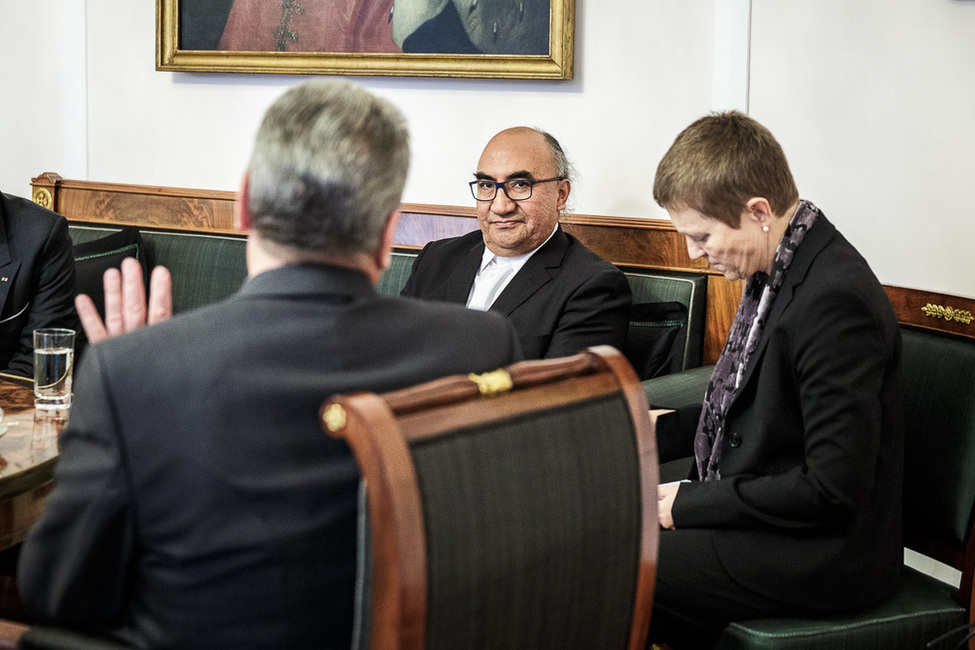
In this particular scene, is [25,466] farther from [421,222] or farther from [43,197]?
[43,197]

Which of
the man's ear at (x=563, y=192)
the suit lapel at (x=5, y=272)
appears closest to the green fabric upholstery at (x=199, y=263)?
the suit lapel at (x=5, y=272)

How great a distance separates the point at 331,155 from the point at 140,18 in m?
3.48

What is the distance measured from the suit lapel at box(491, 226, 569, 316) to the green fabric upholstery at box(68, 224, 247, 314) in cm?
131

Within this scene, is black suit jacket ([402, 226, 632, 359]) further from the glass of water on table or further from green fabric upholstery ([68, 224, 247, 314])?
the glass of water on table

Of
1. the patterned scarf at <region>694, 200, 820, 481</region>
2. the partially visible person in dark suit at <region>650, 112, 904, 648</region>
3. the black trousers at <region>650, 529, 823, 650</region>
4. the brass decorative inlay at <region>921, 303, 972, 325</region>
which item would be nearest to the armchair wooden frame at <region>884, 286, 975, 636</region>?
the brass decorative inlay at <region>921, 303, 972, 325</region>

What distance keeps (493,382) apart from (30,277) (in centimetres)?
230

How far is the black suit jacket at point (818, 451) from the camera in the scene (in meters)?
1.69

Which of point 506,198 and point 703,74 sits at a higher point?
point 703,74

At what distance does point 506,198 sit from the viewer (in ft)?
9.94

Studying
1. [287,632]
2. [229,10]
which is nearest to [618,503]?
[287,632]

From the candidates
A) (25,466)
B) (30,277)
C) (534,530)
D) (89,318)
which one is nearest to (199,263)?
(30,277)

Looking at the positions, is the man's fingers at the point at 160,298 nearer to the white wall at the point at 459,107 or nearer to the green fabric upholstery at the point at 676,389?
the green fabric upholstery at the point at 676,389

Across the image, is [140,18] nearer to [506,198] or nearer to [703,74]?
[506,198]

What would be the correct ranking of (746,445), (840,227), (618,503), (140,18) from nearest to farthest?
(618,503), (746,445), (840,227), (140,18)
